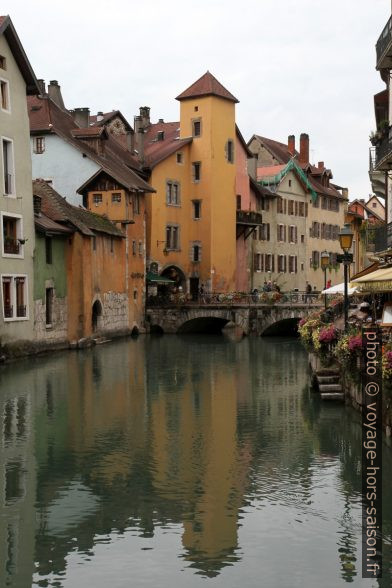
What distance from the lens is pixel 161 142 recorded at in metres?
69.6

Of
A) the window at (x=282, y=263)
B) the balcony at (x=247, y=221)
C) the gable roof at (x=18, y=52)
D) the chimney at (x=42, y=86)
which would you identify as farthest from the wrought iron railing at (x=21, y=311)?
the window at (x=282, y=263)

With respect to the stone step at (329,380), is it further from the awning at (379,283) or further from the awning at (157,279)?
the awning at (157,279)

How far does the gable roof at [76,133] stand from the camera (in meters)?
54.9

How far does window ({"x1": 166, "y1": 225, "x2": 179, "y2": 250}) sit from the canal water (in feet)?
121

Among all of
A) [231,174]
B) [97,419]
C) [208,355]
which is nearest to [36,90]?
[208,355]

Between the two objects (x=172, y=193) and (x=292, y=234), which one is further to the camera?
(x=292, y=234)

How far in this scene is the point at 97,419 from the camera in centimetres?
2194

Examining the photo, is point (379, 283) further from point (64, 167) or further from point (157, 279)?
point (157, 279)

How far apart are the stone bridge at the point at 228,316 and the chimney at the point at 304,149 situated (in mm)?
28641

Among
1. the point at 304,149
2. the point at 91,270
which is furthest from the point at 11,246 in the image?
the point at 304,149

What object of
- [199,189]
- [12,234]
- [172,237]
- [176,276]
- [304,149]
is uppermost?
[304,149]

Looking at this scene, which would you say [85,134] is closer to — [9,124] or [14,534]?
[9,124]

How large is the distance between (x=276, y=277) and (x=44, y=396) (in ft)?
173

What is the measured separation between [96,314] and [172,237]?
16680 millimetres
